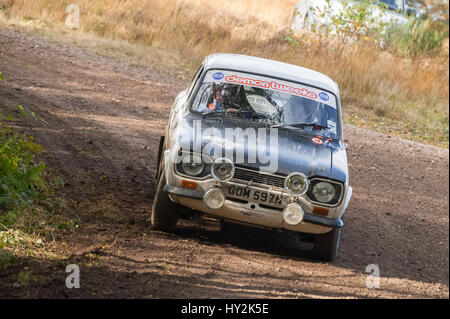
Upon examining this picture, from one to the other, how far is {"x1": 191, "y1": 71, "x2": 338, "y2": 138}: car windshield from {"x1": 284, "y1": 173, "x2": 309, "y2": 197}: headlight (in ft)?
3.33

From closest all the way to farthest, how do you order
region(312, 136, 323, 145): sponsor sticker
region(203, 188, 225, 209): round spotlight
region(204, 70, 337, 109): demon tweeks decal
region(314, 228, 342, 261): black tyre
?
region(203, 188, 225, 209): round spotlight, region(314, 228, 342, 261): black tyre, region(312, 136, 323, 145): sponsor sticker, region(204, 70, 337, 109): demon tweeks decal

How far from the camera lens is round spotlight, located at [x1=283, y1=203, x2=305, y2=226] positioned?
16.3ft

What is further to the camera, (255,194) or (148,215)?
(148,215)

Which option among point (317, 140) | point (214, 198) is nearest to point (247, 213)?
point (214, 198)

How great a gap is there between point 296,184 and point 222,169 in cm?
63

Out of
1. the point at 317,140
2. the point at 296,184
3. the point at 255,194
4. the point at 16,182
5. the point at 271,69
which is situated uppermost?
the point at 271,69

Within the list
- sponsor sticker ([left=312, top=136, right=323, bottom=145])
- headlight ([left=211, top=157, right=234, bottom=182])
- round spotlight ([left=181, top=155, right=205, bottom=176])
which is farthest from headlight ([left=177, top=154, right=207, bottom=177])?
sponsor sticker ([left=312, top=136, right=323, bottom=145])

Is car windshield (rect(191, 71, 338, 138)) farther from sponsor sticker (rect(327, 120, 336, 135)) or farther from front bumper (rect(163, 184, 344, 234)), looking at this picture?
front bumper (rect(163, 184, 344, 234))

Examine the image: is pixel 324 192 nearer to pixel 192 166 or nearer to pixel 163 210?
pixel 192 166

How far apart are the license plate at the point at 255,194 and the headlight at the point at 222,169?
0.09m

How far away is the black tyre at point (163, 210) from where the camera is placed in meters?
5.29

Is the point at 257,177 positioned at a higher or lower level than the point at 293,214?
higher

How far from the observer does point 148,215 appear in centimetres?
602

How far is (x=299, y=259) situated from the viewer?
220 inches
